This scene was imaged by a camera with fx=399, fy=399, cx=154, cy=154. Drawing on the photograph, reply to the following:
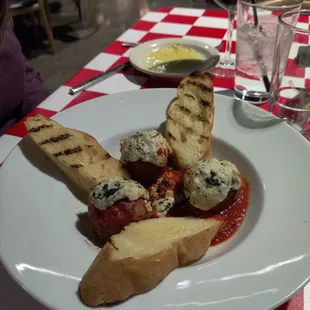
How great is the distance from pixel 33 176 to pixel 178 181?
33cm

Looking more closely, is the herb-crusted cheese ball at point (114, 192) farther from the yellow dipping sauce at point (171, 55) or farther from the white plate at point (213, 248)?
the yellow dipping sauce at point (171, 55)

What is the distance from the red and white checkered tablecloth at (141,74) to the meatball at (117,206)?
0.24 metres

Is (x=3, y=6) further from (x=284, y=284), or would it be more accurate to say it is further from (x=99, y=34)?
(x=99, y=34)

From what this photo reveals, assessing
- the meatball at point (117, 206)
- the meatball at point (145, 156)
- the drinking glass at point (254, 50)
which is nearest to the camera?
the meatball at point (117, 206)

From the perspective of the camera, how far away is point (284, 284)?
65 centimetres

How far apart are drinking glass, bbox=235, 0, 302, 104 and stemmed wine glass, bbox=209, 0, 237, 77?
0.09 m

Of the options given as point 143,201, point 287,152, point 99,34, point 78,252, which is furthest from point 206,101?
point 99,34

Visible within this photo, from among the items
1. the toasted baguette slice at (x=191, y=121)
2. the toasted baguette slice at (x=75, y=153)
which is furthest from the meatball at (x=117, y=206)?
the toasted baguette slice at (x=191, y=121)

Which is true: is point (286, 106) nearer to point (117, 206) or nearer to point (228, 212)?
point (228, 212)

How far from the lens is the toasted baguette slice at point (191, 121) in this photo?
99 centimetres

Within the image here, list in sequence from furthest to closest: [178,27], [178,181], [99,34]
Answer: [99,34] < [178,27] < [178,181]

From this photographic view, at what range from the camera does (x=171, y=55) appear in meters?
1.50

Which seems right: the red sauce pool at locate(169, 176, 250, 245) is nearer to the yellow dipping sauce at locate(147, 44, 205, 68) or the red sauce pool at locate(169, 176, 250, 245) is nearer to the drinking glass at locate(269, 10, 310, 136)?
the drinking glass at locate(269, 10, 310, 136)

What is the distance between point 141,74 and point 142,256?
910 mm
